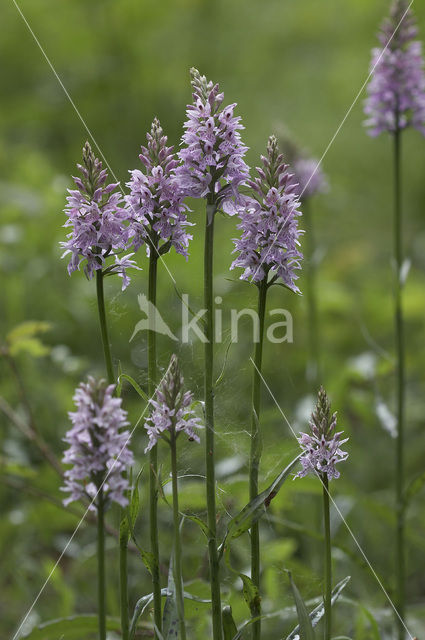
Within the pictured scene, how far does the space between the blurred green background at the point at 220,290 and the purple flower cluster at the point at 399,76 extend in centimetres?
63

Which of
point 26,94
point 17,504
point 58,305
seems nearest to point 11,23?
point 26,94

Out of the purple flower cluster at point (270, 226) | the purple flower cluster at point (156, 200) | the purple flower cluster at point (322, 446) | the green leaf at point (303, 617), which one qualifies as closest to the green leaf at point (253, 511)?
the purple flower cluster at point (322, 446)

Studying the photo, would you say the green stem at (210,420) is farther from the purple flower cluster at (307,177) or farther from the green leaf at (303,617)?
the purple flower cluster at (307,177)

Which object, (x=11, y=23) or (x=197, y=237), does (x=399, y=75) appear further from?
(x=11, y=23)

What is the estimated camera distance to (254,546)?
63.2 inches

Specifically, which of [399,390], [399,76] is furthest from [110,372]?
[399,76]

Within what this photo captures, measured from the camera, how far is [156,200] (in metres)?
1.55

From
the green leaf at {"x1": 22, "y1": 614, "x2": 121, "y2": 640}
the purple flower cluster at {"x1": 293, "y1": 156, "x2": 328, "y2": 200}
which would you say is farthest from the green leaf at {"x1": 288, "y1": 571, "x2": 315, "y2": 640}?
the purple flower cluster at {"x1": 293, "y1": 156, "x2": 328, "y2": 200}

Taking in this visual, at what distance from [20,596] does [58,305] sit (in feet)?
6.94

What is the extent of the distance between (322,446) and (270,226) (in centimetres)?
50

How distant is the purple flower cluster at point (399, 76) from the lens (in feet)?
9.82

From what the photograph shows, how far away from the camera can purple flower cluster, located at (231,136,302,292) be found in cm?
154

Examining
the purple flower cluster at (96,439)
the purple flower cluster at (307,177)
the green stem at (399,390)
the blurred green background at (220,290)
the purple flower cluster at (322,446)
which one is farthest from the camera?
the purple flower cluster at (307,177)

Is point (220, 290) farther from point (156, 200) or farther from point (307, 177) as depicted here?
point (156, 200)
